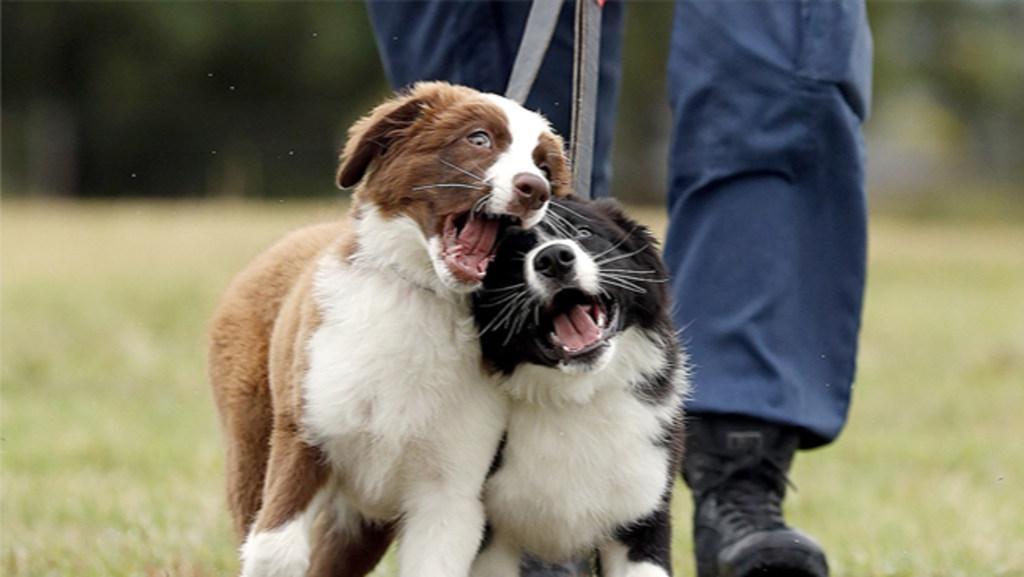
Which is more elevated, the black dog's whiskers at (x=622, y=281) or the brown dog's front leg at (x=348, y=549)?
the black dog's whiskers at (x=622, y=281)

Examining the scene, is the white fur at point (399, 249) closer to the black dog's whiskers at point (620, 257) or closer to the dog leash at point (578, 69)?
the black dog's whiskers at point (620, 257)

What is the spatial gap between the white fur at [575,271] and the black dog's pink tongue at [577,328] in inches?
2.9

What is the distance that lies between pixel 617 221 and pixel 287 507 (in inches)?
33.9

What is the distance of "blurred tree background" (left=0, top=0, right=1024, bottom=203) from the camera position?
31.3 metres

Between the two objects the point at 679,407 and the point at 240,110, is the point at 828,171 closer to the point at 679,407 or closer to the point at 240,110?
the point at 679,407

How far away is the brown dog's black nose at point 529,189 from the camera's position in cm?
317

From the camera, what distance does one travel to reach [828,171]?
14.2 ft

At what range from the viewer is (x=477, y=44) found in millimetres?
4383

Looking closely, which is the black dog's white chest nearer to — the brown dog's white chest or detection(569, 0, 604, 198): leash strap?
the brown dog's white chest

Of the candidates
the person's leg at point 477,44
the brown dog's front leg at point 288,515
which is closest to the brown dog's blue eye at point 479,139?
the brown dog's front leg at point 288,515

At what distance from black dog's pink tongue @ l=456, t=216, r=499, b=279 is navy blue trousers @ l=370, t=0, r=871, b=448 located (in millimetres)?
1079

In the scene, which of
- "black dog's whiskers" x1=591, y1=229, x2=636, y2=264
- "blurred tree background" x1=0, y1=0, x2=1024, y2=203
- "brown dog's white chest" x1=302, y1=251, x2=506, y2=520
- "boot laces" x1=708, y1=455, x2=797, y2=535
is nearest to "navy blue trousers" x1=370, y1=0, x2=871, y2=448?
"boot laces" x1=708, y1=455, x2=797, y2=535

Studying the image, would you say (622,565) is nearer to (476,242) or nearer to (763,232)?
(476,242)

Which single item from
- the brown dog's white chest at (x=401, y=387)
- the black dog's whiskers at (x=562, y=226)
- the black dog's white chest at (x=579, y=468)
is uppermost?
the black dog's whiskers at (x=562, y=226)
